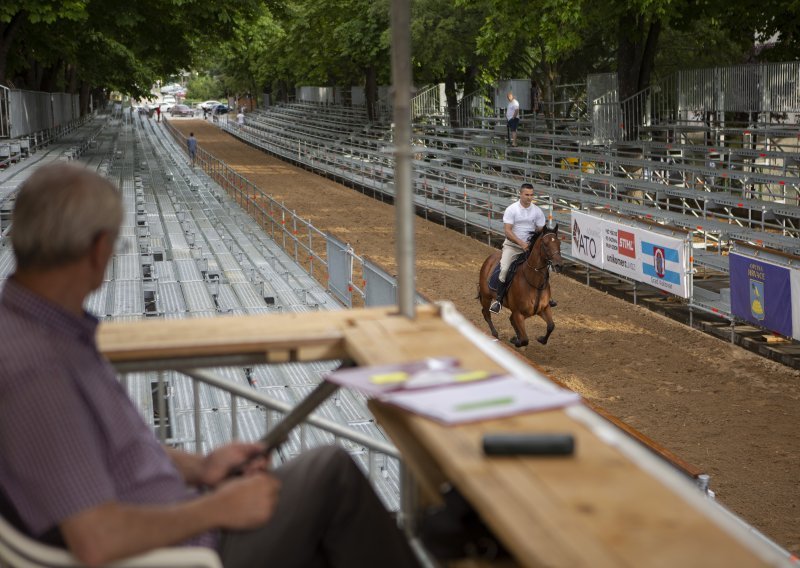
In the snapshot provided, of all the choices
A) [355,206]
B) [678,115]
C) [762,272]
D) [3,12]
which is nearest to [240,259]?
[762,272]

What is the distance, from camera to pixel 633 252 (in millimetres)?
22781

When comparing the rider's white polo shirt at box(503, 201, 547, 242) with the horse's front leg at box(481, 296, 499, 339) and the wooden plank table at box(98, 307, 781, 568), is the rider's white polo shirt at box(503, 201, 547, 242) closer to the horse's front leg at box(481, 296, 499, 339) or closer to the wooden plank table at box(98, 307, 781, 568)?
the horse's front leg at box(481, 296, 499, 339)

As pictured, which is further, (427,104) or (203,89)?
(203,89)

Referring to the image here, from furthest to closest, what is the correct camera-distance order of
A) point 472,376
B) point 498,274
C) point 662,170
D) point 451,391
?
point 662,170 < point 498,274 < point 472,376 < point 451,391

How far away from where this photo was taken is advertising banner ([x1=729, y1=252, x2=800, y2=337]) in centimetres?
1725

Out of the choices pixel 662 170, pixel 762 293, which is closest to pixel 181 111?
pixel 662 170

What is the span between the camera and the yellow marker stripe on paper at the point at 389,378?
127 inches

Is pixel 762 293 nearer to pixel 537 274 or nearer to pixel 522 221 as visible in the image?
pixel 537 274

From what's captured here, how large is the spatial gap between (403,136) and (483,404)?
3.62 ft

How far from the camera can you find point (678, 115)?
35.0m

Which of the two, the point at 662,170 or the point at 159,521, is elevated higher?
the point at 159,521

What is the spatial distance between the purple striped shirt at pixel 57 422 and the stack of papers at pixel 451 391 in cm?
66

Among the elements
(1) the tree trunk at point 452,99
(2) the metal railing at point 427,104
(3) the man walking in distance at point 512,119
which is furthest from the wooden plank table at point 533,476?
(2) the metal railing at point 427,104

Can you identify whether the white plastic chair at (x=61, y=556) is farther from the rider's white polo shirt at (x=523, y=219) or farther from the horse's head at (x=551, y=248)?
the rider's white polo shirt at (x=523, y=219)
